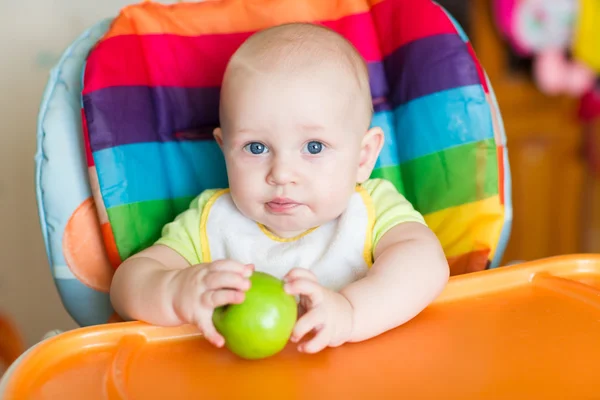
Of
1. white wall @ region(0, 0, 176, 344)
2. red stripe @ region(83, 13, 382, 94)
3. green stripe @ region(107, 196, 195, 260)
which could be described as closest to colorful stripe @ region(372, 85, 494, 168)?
red stripe @ region(83, 13, 382, 94)

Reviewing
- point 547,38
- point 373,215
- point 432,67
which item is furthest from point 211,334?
point 547,38

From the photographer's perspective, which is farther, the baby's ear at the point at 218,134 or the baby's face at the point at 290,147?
the baby's ear at the point at 218,134

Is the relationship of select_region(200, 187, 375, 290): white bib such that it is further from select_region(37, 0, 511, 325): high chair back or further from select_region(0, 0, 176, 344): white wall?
select_region(0, 0, 176, 344): white wall

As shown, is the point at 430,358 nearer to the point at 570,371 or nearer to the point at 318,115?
the point at 570,371

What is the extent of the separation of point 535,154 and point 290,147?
55.6 inches

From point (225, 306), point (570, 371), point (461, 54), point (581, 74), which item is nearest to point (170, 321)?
point (225, 306)

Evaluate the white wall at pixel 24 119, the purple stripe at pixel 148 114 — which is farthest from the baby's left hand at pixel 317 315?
the white wall at pixel 24 119

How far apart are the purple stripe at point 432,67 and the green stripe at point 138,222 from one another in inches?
14.8

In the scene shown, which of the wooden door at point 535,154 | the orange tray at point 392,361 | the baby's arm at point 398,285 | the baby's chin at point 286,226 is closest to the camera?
the orange tray at point 392,361

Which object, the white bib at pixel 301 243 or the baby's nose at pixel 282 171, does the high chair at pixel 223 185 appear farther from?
the baby's nose at pixel 282 171

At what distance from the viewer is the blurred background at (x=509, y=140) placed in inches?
54.3

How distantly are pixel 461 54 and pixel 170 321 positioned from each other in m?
0.54

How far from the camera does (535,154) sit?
1.98 meters

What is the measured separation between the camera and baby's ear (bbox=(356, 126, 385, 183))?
878mm
